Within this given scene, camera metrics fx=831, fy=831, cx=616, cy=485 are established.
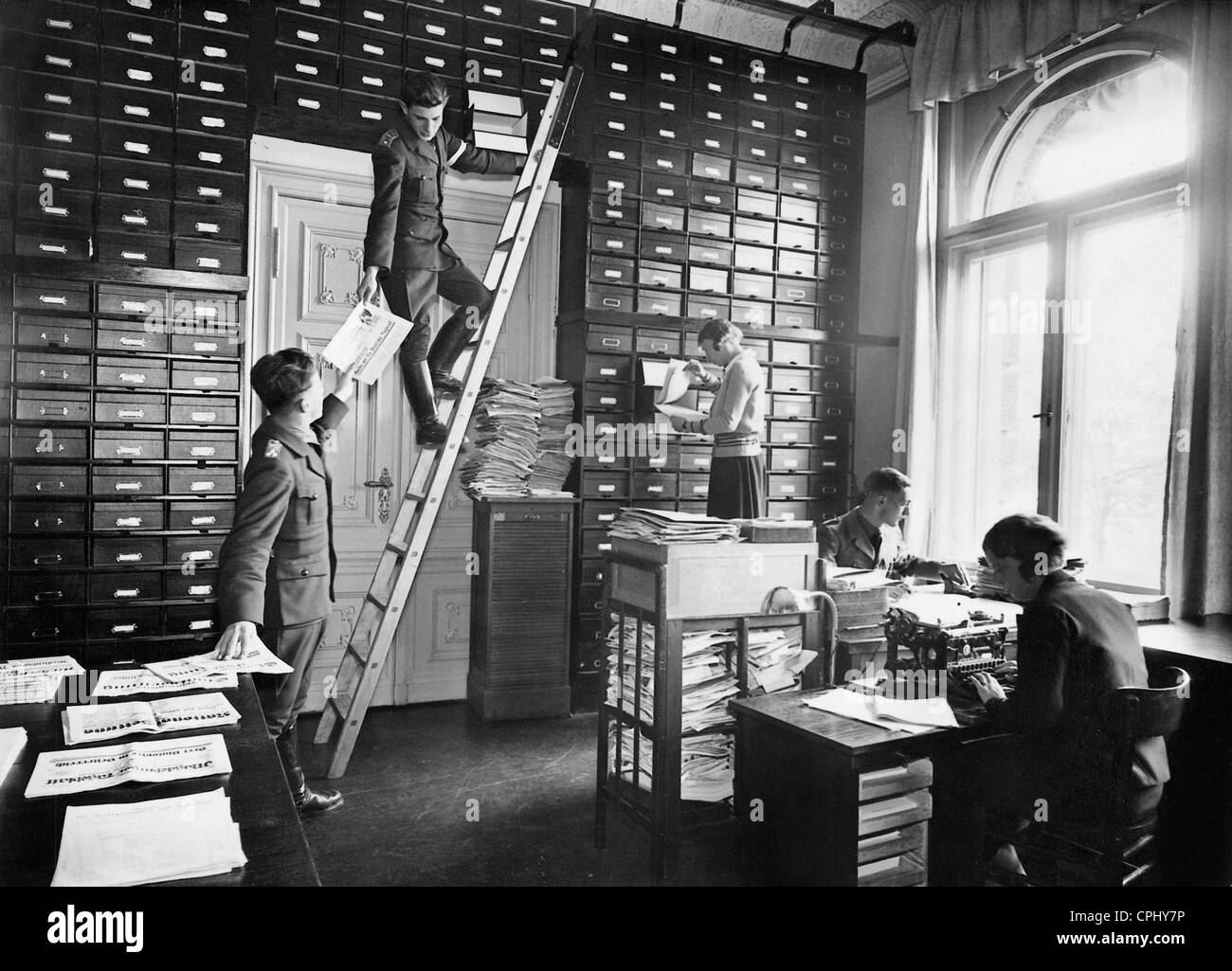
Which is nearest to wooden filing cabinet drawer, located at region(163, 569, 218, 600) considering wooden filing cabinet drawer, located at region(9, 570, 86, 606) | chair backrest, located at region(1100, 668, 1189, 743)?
wooden filing cabinet drawer, located at region(9, 570, 86, 606)

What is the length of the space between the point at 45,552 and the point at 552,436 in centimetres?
222

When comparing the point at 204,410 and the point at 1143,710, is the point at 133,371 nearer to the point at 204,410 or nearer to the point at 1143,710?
the point at 204,410

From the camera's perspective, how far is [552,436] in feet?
14.0

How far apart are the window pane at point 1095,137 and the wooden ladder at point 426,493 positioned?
92.9 inches

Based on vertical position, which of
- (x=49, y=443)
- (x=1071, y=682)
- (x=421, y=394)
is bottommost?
(x=1071, y=682)

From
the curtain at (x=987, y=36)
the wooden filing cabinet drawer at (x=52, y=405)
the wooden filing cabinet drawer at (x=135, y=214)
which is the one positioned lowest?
the wooden filing cabinet drawer at (x=52, y=405)

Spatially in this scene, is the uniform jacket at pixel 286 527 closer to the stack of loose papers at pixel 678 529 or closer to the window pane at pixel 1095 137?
the stack of loose papers at pixel 678 529

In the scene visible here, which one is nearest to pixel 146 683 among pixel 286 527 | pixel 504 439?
pixel 286 527

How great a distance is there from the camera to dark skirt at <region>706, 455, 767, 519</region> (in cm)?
377

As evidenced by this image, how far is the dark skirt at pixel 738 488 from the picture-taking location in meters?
3.77

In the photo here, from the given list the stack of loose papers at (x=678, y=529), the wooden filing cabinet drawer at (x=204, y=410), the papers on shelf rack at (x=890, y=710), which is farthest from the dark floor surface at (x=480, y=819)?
the wooden filing cabinet drawer at (x=204, y=410)

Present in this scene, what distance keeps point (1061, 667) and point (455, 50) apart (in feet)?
12.0

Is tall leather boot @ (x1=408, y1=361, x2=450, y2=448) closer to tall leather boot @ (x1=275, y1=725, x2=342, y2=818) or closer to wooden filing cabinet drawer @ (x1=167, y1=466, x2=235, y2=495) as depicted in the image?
wooden filing cabinet drawer @ (x1=167, y1=466, x2=235, y2=495)

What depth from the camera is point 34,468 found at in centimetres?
327
